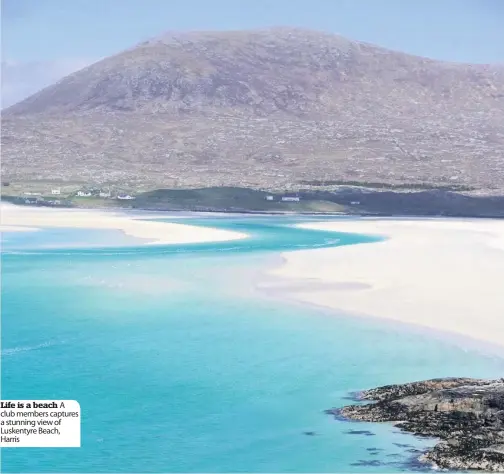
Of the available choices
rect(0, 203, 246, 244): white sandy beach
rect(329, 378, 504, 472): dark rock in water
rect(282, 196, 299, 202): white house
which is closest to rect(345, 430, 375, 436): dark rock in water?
rect(329, 378, 504, 472): dark rock in water

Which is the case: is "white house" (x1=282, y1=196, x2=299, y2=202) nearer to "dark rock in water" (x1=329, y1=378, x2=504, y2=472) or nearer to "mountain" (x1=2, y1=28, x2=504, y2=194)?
"mountain" (x1=2, y1=28, x2=504, y2=194)

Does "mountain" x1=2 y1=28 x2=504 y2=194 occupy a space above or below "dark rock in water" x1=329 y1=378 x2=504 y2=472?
above

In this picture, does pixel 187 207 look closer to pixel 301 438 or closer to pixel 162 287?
pixel 162 287

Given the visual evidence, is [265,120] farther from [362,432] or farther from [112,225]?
[362,432]

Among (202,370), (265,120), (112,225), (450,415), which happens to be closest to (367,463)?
(450,415)

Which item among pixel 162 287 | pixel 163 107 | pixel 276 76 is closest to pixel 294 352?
pixel 162 287

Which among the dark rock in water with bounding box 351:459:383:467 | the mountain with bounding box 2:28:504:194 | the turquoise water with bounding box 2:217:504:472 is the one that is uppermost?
the mountain with bounding box 2:28:504:194

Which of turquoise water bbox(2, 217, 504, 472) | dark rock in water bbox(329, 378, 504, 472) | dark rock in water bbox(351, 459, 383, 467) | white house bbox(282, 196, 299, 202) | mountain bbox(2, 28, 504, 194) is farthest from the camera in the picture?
mountain bbox(2, 28, 504, 194)
